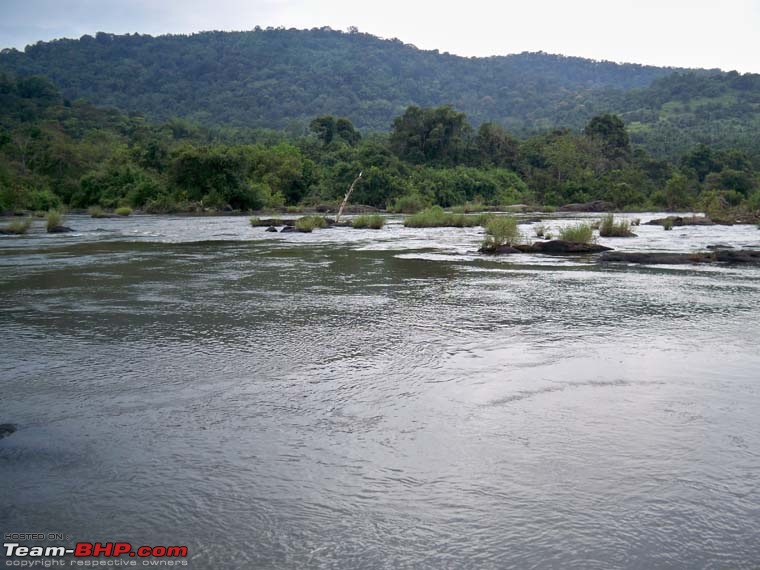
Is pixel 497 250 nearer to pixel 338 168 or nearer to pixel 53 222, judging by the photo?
pixel 53 222

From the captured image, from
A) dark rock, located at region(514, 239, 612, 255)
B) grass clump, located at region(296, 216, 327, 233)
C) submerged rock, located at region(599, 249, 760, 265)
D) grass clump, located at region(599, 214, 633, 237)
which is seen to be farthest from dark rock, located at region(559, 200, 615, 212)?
submerged rock, located at region(599, 249, 760, 265)

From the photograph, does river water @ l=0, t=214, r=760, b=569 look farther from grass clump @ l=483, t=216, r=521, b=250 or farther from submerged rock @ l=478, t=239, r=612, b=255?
grass clump @ l=483, t=216, r=521, b=250

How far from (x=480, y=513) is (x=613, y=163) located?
95187mm

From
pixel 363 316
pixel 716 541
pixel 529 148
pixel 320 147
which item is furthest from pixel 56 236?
pixel 529 148

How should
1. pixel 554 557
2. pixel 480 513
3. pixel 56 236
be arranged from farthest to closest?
A: pixel 56 236, pixel 480 513, pixel 554 557

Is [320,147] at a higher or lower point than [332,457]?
higher

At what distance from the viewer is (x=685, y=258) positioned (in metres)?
17.8

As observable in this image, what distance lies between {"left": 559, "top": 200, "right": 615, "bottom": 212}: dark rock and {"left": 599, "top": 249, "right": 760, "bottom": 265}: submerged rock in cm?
4858

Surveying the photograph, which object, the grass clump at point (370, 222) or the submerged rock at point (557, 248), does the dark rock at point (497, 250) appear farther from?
the grass clump at point (370, 222)

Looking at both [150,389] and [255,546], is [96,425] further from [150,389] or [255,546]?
[255,546]

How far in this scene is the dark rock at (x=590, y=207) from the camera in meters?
65.9

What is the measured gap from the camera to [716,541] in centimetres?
336

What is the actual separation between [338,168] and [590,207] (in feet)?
89.5

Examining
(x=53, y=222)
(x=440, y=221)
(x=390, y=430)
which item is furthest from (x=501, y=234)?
(x=53, y=222)
